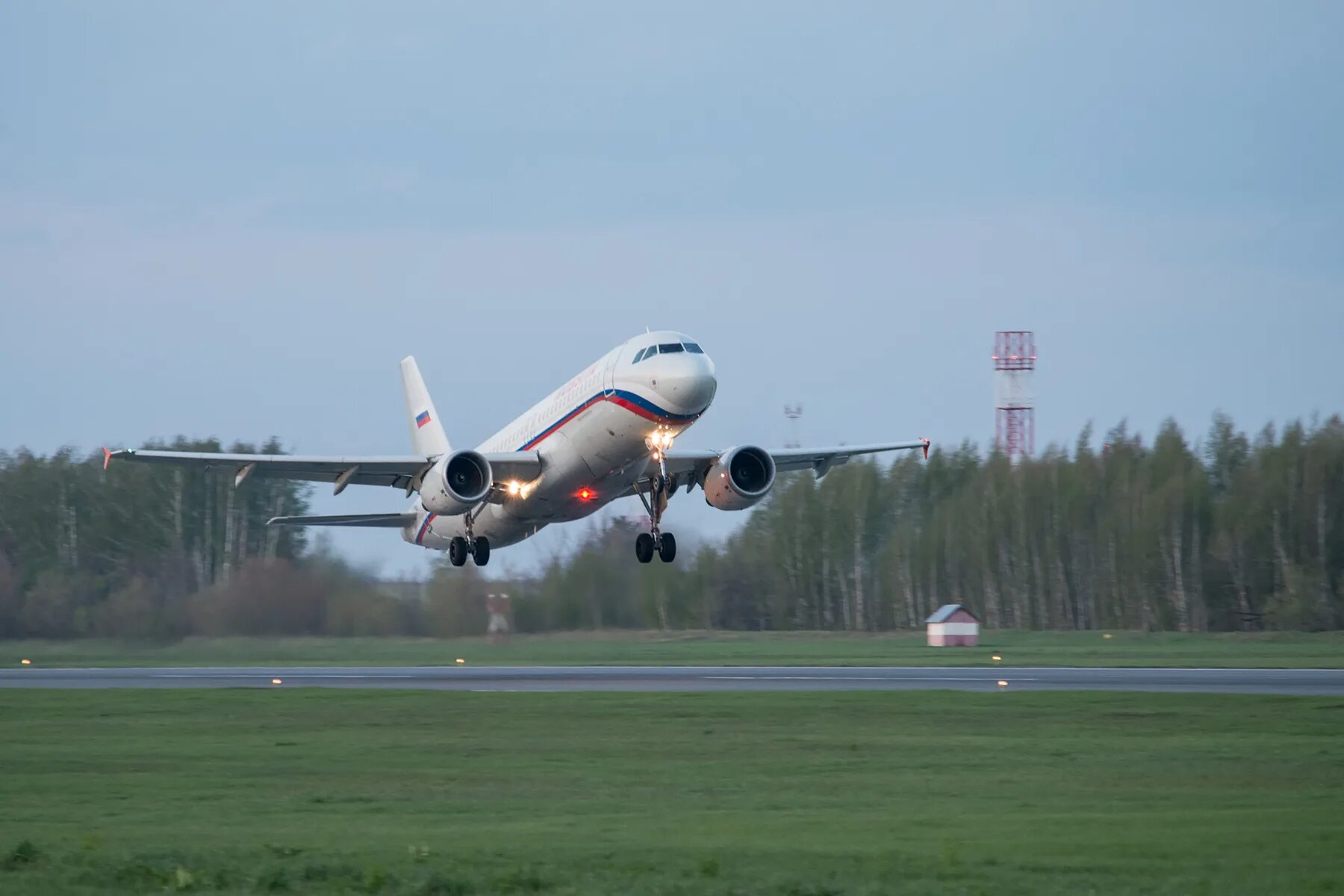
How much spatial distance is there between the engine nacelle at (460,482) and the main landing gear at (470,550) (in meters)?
3.61

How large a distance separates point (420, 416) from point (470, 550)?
12281mm

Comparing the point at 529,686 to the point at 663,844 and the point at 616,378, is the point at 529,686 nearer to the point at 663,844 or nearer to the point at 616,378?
the point at 616,378

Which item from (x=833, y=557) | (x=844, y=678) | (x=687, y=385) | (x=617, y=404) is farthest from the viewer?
(x=833, y=557)

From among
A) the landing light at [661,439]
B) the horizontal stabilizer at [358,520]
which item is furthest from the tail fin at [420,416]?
the landing light at [661,439]

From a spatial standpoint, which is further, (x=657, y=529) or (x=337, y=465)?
(x=337, y=465)

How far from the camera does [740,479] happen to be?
39.2 m

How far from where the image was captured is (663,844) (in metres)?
17.5

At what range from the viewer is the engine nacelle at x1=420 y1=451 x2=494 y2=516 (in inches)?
1503

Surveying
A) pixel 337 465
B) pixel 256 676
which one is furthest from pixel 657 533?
pixel 256 676

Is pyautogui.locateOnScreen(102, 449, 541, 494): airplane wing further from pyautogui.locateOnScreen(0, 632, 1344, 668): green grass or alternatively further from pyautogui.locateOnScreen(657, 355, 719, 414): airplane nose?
pyautogui.locateOnScreen(0, 632, 1344, 668): green grass

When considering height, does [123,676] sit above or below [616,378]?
below

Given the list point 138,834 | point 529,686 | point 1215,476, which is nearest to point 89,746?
point 138,834

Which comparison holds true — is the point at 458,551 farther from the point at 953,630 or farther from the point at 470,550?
the point at 953,630

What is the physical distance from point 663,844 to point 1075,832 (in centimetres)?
439
